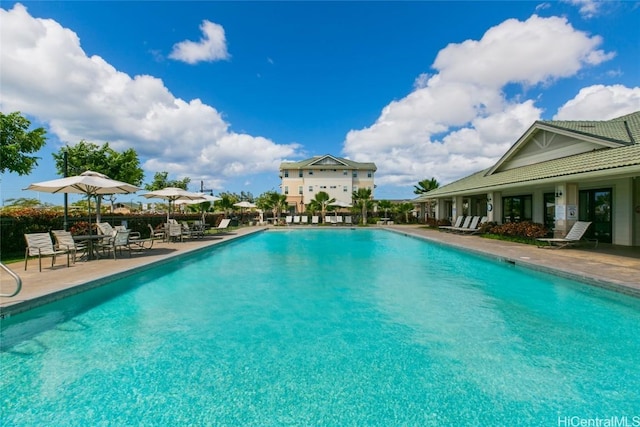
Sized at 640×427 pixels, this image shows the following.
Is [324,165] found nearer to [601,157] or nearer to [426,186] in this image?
[426,186]

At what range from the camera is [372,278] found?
8.62 meters

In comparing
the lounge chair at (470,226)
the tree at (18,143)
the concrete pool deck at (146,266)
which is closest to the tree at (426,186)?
the lounge chair at (470,226)

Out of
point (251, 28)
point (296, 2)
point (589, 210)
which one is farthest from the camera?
point (251, 28)

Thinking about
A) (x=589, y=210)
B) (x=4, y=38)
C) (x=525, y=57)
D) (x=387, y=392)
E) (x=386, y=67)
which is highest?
(x=386, y=67)

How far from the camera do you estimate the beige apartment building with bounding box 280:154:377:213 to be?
45.1m

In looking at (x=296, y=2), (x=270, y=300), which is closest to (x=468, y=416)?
(x=270, y=300)

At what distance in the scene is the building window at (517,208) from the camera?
57.9 feet

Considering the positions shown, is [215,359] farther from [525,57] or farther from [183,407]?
[525,57]

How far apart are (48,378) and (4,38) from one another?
→ 10649 mm

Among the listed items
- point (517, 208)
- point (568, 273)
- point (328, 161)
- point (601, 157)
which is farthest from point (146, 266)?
point (328, 161)

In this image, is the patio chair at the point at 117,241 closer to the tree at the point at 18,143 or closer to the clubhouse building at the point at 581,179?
the tree at the point at 18,143

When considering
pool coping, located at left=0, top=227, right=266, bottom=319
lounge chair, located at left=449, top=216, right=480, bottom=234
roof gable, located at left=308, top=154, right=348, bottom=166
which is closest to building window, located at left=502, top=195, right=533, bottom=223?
lounge chair, located at left=449, top=216, right=480, bottom=234

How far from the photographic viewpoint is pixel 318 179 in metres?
45.5

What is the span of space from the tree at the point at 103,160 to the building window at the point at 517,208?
80.6 ft
